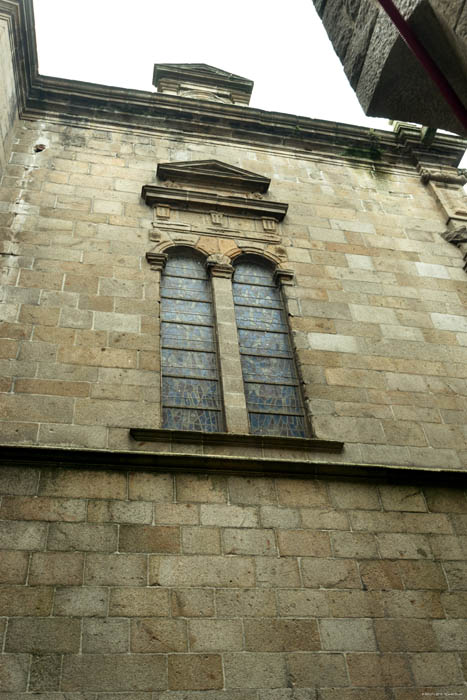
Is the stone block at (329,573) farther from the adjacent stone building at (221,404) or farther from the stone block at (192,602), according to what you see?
the stone block at (192,602)

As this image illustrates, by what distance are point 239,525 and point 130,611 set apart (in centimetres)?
112

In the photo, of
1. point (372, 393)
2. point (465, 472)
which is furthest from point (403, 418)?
point (465, 472)

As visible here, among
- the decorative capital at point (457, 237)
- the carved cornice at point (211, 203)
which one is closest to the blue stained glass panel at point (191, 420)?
the carved cornice at point (211, 203)

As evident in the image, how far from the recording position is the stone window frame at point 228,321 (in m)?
6.19

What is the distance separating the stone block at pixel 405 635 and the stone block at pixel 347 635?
0.24 feet

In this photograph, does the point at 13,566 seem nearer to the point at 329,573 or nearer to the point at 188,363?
the point at 329,573

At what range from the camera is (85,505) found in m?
5.04

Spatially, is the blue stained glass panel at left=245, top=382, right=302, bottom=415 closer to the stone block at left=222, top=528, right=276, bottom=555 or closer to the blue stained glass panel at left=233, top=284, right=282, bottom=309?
the blue stained glass panel at left=233, top=284, right=282, bottom=309

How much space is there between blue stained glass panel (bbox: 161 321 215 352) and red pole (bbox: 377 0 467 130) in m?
4.29

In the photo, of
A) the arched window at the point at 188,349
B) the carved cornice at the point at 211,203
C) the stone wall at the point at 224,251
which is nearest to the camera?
the stone wall at the point at 224,251

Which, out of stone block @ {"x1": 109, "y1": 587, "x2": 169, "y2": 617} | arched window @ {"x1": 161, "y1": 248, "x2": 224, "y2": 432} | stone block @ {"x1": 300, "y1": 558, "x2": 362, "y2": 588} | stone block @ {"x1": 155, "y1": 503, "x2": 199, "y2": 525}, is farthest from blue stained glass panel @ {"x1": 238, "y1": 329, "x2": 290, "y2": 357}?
stone block @ {"x1": 109, "y1": 587, "x2": 169, "y2": 617}

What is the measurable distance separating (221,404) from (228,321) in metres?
1.14

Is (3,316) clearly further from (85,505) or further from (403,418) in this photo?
(403,418)

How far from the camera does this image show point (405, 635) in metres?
4.82
